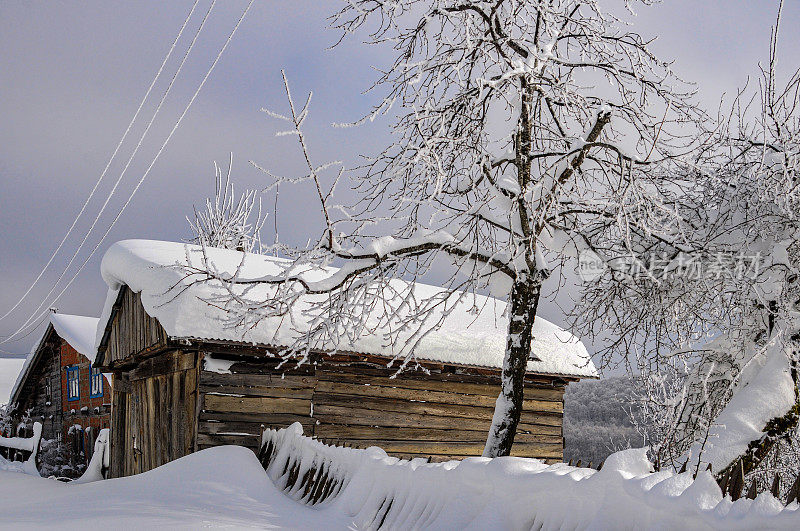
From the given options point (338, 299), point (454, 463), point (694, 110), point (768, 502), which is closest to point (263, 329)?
point (338, 299)

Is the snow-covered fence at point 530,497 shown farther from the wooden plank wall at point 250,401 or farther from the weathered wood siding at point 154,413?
the weathered wood siding at point 154,413

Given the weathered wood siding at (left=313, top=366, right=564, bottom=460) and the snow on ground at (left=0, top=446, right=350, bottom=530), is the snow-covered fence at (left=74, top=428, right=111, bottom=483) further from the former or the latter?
the snow on ground at (left=0, top=446, right=350, bottom=530)

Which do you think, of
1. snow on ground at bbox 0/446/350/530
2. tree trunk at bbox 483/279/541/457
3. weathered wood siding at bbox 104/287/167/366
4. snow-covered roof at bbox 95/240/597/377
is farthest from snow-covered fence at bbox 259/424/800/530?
weathered wood siding at bbox 104/287/167/366

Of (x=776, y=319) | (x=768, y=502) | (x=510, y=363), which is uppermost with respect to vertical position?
(x=776, y=319)

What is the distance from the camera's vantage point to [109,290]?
1290 centimetres

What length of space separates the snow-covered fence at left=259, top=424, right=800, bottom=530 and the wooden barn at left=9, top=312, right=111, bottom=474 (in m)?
14.9

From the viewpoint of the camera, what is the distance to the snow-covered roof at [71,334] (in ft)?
60.8

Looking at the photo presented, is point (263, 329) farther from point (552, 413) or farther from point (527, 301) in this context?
point (552, 413)

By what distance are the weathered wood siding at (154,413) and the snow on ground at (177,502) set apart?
2202 mm

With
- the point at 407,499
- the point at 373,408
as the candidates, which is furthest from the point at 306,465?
the point at 373,408

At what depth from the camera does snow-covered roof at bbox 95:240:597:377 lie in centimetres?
867

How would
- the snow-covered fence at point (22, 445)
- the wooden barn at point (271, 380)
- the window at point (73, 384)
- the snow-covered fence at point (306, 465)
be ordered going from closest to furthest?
the snow-covered fence at point (306, 465) → the wooden barn at point (271, 380) → the snow-covered fence at point (22, 445) → the window at point (73, 384)

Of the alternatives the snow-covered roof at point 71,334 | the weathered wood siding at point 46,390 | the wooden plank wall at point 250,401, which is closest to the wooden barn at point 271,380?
the wooden plank wall at point 250,401

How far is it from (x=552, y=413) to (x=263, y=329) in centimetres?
645
